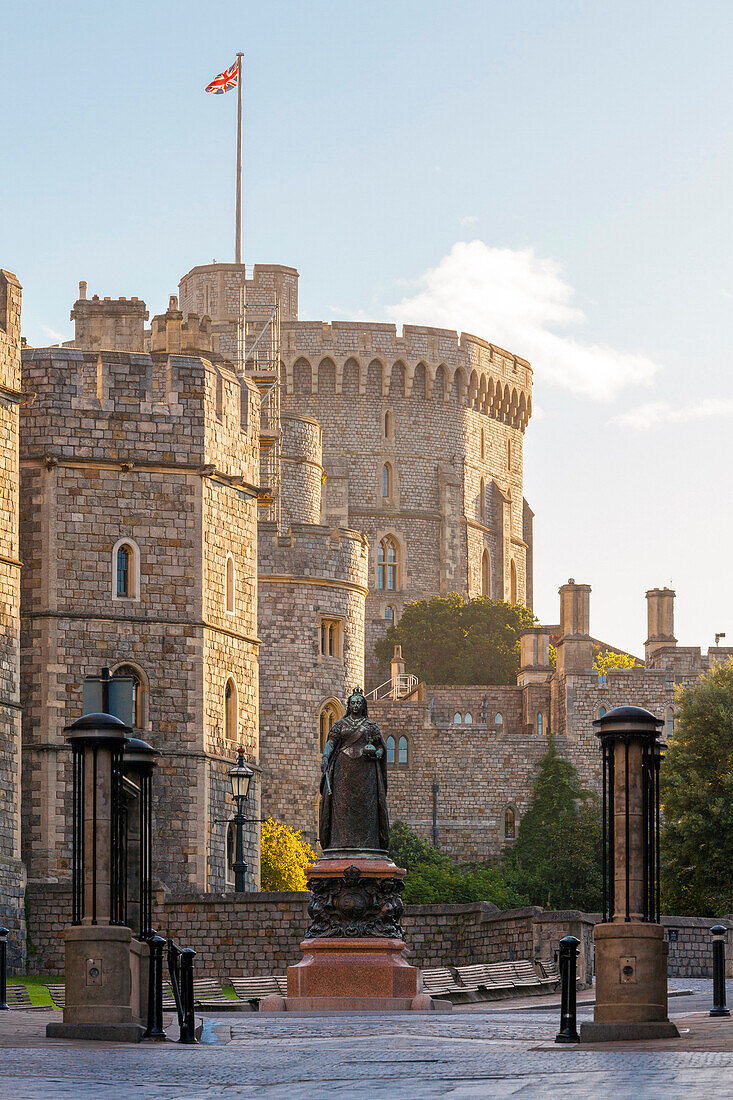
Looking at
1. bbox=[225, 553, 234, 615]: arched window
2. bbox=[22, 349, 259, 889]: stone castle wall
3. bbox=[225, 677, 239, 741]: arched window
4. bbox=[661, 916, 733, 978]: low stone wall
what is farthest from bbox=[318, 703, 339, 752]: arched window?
bbox=[661, 916, 733, 978]: low stone wall

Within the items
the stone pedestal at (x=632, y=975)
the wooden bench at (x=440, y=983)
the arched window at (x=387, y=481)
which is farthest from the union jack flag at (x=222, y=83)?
the stone pedestal at (x=632, y=975)

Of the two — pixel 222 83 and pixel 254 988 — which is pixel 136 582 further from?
pixel 222 83

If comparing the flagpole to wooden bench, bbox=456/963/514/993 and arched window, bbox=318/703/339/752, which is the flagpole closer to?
arched window, bbox=318/703/339/752

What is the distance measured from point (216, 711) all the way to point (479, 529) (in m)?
60.0

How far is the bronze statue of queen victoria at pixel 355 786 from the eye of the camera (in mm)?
27766

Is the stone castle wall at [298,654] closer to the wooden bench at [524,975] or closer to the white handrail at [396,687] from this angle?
the wooden bench at [524,975]

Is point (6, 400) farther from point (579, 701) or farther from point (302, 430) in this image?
point (579, 701)

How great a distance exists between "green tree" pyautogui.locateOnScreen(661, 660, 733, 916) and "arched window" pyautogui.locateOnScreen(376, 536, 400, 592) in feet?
153

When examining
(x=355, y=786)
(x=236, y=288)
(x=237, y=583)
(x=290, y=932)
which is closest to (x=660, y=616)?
(x=236, y=288)

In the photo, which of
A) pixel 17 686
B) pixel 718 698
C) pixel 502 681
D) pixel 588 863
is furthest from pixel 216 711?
pixel 502 681

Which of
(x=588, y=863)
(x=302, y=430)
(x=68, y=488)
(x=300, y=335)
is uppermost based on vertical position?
(x=300, y=335)

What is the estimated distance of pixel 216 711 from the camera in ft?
156

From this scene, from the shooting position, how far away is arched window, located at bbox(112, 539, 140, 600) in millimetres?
46312

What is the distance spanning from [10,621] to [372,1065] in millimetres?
26939
